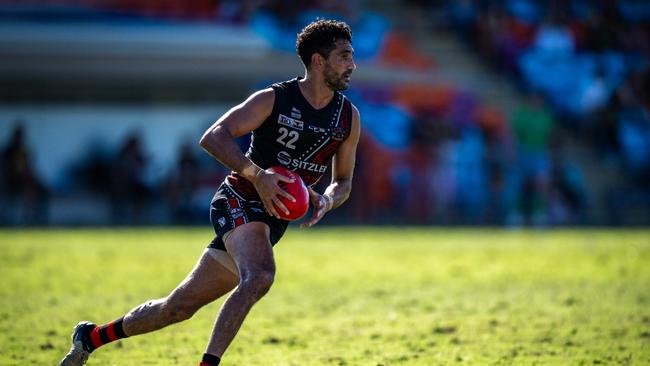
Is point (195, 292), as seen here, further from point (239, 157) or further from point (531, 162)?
point (531, 162)

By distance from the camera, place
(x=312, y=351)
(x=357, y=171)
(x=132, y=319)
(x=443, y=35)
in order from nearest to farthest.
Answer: (x=132, y=319) < (x=312, y=351) < (x=357, y=171) < (x=443, y=35)

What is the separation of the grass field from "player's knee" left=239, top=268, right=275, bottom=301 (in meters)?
1.71

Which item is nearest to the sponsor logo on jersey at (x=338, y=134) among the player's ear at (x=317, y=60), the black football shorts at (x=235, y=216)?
the player's ear at (x=317, y=60)

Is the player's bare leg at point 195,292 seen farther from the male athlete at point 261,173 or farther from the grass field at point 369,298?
the grass field at point 369,298

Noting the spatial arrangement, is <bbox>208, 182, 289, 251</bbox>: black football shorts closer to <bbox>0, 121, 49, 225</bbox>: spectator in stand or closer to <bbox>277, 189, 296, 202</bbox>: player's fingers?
<bbox>277, 189, 296, 202</bbox>: player's fingers

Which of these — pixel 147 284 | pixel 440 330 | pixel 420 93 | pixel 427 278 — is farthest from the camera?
pixel 420 93

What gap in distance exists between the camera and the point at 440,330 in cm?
1002

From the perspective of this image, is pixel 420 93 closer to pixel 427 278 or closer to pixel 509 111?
pixel 509 111

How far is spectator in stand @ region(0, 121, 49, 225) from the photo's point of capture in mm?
24016

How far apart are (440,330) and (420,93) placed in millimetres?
17801

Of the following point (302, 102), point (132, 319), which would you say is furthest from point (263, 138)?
point (132, 319)

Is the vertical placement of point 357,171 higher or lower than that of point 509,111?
lower

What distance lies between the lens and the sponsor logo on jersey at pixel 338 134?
24.2ft

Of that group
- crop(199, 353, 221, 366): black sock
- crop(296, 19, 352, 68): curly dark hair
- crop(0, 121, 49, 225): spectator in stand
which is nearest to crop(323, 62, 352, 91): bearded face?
crop(296, 19, 352, 68): curly dark hair
